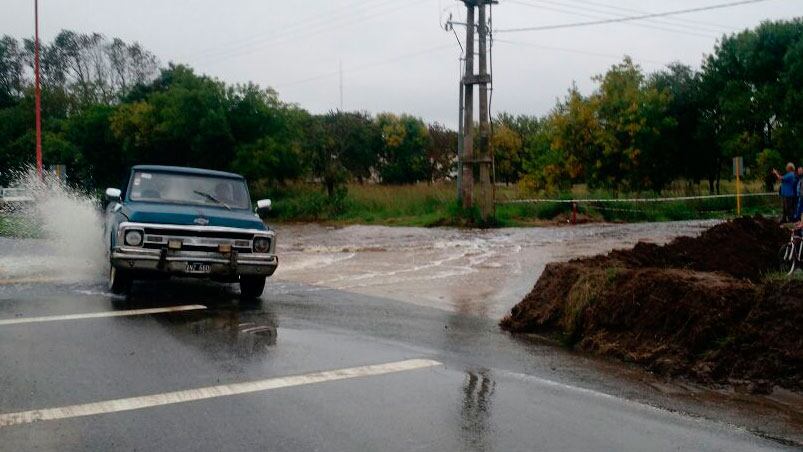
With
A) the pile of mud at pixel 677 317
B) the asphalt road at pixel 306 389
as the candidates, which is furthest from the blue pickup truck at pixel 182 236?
the pile of mud at pixel 677 317

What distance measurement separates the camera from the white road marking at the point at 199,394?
5.09 meters

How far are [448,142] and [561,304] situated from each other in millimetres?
59216

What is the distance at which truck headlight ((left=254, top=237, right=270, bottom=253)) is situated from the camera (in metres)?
10.6

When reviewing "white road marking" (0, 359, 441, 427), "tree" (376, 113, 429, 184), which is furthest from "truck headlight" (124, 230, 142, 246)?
"tree" (376, 113, 429, 184)

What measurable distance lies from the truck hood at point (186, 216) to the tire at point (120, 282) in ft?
2.88

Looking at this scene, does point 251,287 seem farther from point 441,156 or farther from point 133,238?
point 441,156

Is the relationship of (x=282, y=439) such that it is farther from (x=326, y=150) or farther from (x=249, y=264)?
(x=326, y=150)

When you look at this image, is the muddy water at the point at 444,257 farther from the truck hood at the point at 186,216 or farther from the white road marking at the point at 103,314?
the white road marking at the point at 103,314

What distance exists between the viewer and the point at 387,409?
5.37 metres

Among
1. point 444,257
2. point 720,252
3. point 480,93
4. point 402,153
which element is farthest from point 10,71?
point 720,252

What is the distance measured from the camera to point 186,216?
1031 centimetres

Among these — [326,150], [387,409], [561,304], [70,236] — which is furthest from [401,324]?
[326,150]

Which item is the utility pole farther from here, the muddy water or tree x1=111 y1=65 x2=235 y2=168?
tree x1=111 y1=65 x2=235 y2=168

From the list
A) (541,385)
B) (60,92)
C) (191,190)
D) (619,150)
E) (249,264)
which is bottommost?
(541,385)
